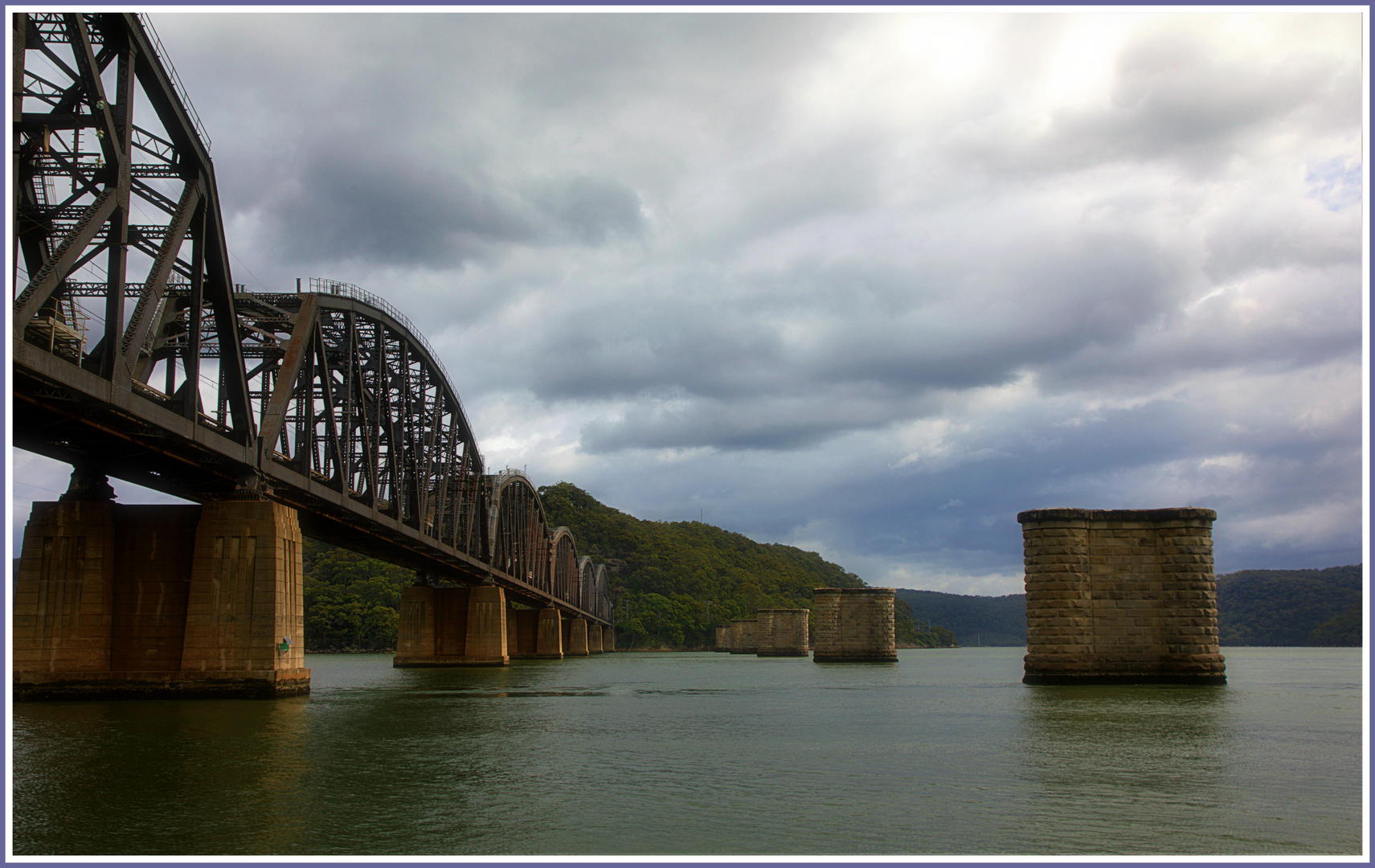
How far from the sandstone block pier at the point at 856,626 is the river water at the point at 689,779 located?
59855 millimetres

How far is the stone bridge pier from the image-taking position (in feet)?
120

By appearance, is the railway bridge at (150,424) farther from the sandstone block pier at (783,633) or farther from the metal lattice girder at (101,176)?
the sandstone block pier at (783,633)

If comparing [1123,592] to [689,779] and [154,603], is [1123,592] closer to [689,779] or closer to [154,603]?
[689,779]

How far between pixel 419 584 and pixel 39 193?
58.1 m

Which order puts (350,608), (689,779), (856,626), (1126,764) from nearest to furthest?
(689,779) < (1126,764) < (856,626) < (350,608)

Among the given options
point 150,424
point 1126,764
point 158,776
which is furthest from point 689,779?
point 150,424

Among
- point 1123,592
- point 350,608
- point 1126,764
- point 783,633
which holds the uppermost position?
point 1123,592

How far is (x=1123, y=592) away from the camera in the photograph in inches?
1704

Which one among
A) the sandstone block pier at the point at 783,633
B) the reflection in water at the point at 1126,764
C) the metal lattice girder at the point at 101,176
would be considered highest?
the metal lattice girder at the point at 101,176

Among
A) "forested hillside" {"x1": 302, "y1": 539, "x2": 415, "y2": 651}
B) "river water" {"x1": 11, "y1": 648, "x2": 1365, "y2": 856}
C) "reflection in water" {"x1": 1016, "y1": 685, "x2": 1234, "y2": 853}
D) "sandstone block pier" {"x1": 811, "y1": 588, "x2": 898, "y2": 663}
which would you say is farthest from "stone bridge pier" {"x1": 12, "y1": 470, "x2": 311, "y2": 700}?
"forested hillside" {"x1": 302, "y1": 539, "x2": 415, "y2": 651}

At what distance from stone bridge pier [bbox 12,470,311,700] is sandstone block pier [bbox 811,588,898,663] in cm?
6873

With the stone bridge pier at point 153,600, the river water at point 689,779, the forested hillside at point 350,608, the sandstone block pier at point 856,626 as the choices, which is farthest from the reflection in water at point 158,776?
the forested hillside at point 350,608

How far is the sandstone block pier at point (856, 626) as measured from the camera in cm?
9931

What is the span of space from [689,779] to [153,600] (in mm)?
26998
